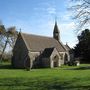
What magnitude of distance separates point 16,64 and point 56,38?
20785mm

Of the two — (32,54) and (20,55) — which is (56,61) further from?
(20,55)

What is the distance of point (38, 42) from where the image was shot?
6831 cm

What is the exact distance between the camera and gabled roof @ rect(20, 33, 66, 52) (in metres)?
63.9

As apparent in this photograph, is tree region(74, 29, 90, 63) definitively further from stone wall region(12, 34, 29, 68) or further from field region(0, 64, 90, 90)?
field region(0, 64, 90, 90)

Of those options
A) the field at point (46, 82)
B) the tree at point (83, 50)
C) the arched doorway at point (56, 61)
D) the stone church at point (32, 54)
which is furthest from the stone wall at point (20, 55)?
the field at point (46, 82)

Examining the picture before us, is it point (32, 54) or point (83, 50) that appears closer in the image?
point (32, 54)

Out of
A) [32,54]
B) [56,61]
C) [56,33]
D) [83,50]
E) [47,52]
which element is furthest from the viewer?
[83,50]

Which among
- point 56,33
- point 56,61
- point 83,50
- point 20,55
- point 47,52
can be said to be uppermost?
point 56,33

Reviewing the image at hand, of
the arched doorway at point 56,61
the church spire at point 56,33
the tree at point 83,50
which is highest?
the church spire at point 56,33

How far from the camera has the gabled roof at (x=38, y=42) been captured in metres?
63.9

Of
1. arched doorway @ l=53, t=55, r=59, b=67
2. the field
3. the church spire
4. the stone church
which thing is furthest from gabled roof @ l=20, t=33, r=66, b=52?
the field

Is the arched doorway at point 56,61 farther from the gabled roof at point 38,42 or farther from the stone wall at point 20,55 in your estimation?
the stone wall at point 20,55

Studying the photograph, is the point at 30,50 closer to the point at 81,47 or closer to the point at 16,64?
the point at 16,64

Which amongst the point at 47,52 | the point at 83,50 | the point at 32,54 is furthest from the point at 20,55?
the point at 83,50
